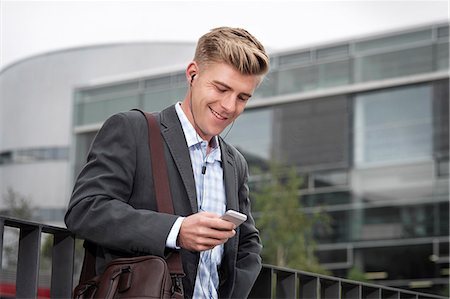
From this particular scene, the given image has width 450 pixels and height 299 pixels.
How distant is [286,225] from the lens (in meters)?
27.0

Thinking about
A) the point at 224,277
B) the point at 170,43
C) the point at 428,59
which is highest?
the point at 170,43

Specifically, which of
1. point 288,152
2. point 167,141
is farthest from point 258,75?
point 288,152

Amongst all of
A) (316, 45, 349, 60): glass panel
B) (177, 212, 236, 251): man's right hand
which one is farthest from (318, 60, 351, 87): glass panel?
(177, 212, 236, 251): man's right hand

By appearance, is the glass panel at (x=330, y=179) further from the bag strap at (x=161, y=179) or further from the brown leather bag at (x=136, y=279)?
the brown leather bag at (x=136, y=279)

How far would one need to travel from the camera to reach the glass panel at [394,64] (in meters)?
27.2

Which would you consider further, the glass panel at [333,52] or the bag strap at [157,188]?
the glass panel at [333,52]

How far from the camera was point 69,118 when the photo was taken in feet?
128

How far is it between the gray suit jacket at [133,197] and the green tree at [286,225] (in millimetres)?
23115

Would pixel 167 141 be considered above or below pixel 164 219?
above

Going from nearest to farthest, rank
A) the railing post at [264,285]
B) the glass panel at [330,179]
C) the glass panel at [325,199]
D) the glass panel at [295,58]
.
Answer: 1. the railing post at [264,285]
2. the glass panel at [325,199]
3. the glass panel at [330,179]
4. the glass panel at [295,58]

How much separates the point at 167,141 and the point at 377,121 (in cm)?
2550

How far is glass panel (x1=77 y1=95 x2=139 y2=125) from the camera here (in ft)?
112

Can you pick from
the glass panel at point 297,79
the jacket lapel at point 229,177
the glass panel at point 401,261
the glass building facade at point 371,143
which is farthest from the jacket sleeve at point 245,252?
the glass panel at point 297,79

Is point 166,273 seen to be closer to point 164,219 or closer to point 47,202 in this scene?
point 164,219
